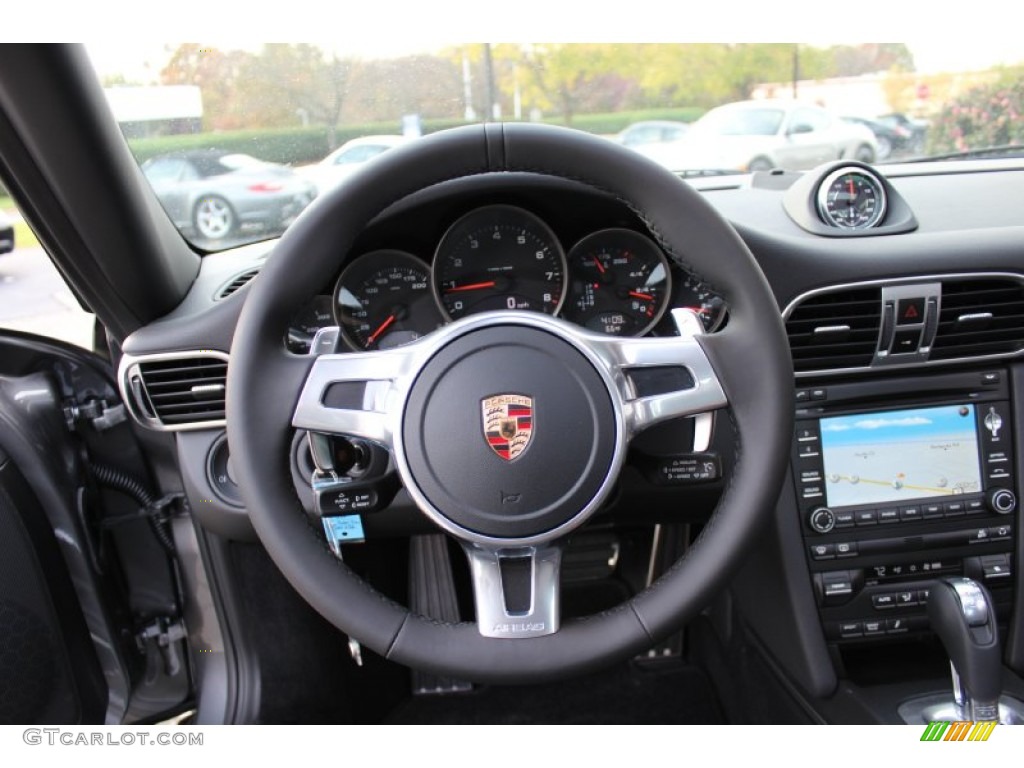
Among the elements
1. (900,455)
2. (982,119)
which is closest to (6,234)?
(900,455)

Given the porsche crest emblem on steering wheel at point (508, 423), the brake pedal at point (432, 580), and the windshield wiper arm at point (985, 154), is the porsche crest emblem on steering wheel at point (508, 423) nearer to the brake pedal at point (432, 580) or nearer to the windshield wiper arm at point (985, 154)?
the brake pedal at point (432, 580)

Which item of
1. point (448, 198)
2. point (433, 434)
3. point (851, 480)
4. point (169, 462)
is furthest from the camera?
point (169, 462)

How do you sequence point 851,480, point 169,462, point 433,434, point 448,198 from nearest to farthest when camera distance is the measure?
point 433,434, point 448,198, point 851,480, point 169,462

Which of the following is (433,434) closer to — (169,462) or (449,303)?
(449,303)

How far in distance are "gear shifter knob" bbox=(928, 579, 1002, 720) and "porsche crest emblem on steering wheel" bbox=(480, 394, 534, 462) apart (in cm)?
98

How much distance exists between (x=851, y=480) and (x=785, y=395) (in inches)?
31.5

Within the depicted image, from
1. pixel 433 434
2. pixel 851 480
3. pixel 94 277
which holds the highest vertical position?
pixel 94 277

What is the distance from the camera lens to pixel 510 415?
1266mm

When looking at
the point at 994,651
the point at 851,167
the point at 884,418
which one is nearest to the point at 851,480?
the point at 884,418

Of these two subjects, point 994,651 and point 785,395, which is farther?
point 994,651

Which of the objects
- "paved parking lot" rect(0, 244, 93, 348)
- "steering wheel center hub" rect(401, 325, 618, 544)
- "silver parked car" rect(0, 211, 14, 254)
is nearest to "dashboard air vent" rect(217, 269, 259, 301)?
"paved parking lot" rect(0, 244, 93, 348)

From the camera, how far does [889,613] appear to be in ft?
Result: 6.61

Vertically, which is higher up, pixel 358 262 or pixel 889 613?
pixel 358 262

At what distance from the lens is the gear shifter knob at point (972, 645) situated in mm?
1627
